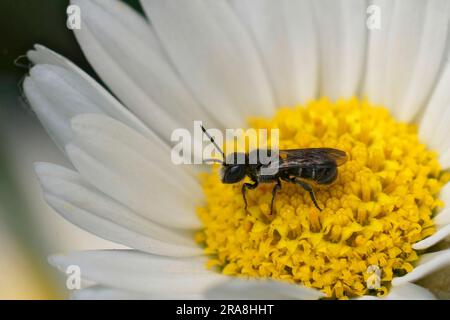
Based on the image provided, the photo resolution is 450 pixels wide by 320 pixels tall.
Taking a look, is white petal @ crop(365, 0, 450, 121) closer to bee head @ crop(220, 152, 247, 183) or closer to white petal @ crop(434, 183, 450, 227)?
white petal @ crop(434, 183, 450, 227)

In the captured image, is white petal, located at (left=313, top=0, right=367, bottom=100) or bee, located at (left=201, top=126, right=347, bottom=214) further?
white petal, located at (left=313, top=0, right=367, bottom=100)

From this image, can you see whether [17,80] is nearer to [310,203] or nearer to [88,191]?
[88,191]

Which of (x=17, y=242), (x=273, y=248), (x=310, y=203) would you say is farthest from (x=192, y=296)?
(x=17, y=242)

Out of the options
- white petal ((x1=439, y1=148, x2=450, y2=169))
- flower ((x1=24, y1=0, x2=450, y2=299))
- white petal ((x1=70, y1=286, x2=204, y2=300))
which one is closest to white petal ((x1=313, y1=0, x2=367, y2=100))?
flower ((x1=24, y1=0, x2=450, y2=299))

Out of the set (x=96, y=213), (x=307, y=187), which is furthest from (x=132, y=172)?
(x=307, y=187)

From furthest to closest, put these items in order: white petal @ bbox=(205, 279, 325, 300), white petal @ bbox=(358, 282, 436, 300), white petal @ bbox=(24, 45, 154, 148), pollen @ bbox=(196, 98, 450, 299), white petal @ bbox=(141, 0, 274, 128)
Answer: white petal @ bbox=(141, 0, 274, 128), white petal @ bbox=(24, 45, 154, 148), pollen @ bbox=(196, 98, 450, 299), white petal @ bbox=(358, 282, 436, 300), white petal @ bbox=(205, 279, 325, 300)
